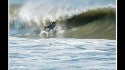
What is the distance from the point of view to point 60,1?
91.7 inches

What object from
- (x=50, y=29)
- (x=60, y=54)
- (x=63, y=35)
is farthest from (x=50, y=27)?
(x=60, y=54)

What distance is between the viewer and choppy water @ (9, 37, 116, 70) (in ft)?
7.45

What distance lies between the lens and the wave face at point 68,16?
7.58ft

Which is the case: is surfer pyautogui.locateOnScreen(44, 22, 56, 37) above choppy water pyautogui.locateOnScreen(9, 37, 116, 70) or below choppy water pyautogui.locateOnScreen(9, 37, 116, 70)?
above

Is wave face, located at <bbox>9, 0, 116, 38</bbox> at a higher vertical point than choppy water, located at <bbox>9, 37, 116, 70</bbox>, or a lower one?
→ higher

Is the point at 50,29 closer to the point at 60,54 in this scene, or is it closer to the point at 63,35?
the point at 63,35

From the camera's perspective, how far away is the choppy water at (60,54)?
2271 mm

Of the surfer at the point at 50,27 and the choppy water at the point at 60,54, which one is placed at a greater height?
the surfer at the point at 50,27

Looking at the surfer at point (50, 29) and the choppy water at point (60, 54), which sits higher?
the surfer at point (50, 29)

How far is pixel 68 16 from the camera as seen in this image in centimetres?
234

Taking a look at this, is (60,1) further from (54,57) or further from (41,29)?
(54,57)

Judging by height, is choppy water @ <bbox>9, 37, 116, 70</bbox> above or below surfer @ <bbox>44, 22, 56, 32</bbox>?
below

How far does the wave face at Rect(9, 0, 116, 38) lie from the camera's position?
2.31 meters
